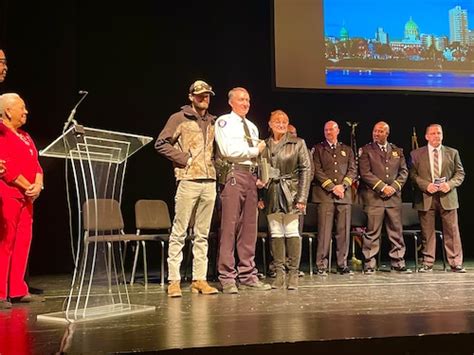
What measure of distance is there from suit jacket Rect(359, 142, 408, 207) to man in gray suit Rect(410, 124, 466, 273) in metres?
0.21

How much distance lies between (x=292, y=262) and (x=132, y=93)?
3172 millimetres

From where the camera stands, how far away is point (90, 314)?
3311mm

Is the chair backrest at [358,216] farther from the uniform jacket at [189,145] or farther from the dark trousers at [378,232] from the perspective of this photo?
the uniform jacket at [189,145]

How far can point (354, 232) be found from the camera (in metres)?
6.46

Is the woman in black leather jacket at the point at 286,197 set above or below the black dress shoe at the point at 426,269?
above

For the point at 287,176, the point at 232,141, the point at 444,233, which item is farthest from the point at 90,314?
the point at 444,233

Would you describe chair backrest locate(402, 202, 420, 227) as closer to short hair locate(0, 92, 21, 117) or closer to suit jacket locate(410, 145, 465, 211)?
suit jacket locate(410, 145, 465, 211)

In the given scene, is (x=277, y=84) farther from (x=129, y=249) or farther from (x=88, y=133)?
(x=88, y=133)

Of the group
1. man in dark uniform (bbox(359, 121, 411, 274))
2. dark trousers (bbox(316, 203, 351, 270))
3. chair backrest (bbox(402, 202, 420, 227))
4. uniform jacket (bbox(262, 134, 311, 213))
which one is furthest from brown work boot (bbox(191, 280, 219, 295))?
chair backrest (bbox(402, 202, 420, 227))

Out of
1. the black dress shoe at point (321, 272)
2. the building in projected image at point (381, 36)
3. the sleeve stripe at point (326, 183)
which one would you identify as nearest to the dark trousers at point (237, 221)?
the black dress shoe at point (321, 272)

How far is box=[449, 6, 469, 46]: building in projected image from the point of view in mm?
6918

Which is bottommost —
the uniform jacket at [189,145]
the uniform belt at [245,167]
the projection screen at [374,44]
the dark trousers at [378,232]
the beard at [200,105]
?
the dark trousers at [378,232]

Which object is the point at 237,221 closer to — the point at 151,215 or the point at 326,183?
the point at 151,215

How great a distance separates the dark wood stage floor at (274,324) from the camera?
2.32 metres
